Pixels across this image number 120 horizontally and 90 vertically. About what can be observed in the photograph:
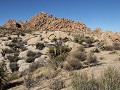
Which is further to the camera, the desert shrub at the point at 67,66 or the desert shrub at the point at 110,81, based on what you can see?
the desert shrub at the point at 67,66

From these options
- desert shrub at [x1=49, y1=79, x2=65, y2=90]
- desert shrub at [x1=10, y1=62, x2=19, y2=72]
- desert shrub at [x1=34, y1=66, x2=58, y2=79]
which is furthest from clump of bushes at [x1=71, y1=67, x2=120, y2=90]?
desert shrub at [x1=10, y1=62, x2=19, y2=72]

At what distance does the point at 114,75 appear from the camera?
7.32 meters

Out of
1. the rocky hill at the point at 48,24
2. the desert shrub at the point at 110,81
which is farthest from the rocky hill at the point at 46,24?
the desert shrub at the point at 110,81

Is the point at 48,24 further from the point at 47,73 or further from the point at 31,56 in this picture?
the point at 47,73

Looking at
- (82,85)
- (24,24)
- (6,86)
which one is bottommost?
(6,86)

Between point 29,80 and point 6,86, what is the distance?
2.47m

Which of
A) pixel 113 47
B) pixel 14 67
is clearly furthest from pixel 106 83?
pixel 113 47

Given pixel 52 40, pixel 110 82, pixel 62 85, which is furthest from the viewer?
pixel 52 40

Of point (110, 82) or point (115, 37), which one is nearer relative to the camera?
point (110, 82)

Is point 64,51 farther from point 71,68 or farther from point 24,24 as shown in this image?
point 24,24

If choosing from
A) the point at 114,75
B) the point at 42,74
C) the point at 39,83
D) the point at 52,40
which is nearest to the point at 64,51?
the point at 42,74

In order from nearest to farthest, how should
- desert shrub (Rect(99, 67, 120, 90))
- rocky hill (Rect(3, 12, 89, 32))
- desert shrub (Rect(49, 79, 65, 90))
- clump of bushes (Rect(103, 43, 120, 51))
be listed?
1. desert shrub (Rect(99, 67, 120, 90))
2. desert shrub (Rect(49, 79, 65, 90))
3. clump of bushes (Rect(103, 43, 120, 51))
4. rocky hill (Rect(3, 12, 89, 32))

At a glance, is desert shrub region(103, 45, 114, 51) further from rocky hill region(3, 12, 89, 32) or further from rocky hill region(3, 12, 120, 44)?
rocky hill region(3, 12, 89, 32)

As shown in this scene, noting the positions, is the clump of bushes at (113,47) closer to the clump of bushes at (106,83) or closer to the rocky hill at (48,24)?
the clump of bushes at (106,83)
